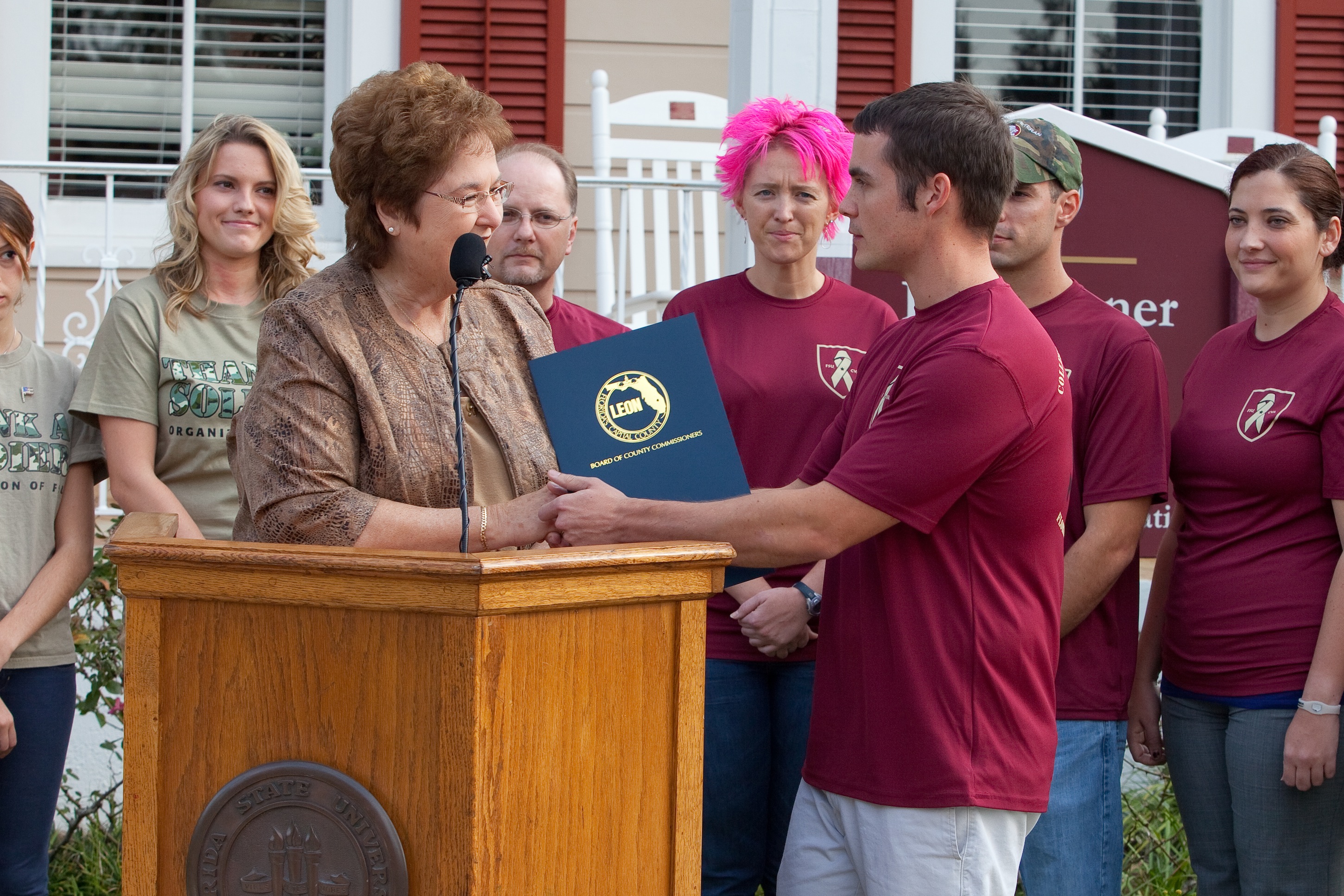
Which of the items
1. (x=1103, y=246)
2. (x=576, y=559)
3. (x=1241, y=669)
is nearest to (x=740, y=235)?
(x=1103, y=246)

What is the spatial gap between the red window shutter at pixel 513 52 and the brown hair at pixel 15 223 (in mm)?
3422

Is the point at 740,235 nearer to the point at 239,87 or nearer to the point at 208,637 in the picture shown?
the point at 208,637

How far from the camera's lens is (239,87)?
6.29 m

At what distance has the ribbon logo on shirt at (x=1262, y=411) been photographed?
2.43m

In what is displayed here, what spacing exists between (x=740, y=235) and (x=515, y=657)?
2.51 m

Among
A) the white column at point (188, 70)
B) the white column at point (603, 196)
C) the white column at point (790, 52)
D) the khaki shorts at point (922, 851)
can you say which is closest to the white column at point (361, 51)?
the white column at point (188, 70)

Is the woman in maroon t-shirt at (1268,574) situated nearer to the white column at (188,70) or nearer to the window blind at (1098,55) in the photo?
the window blind at (1098,55)

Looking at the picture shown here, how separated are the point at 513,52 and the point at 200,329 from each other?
12.1 feet

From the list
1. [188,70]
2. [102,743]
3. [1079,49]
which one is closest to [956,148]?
[102,743]

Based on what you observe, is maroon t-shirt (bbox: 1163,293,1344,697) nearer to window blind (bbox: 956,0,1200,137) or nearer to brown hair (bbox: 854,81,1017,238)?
brown hair (bbox: 854,81,1017,238)

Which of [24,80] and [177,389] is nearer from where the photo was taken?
[177,389]

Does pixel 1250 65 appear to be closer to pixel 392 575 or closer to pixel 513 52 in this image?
pixel 513 52

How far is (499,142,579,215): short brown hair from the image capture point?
10.2 feet

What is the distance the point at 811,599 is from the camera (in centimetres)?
246
